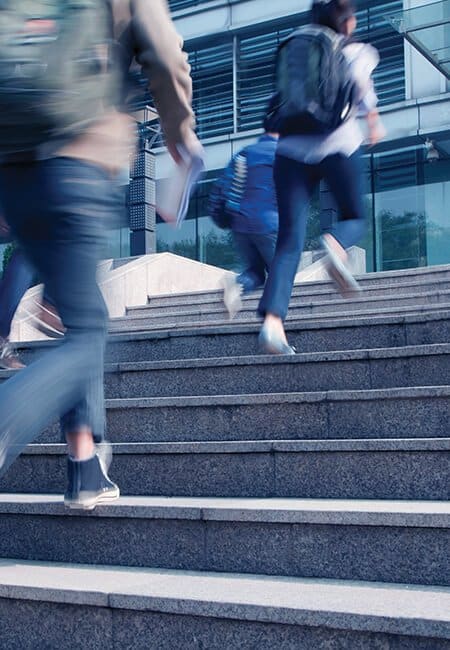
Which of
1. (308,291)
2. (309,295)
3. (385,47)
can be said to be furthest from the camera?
(385,47)

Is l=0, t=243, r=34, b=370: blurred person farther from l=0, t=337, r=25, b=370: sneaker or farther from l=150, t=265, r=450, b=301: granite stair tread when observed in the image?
l=150, t=265, r=450, b=301: granite stair tread

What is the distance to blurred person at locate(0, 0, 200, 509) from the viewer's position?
2.10 metres

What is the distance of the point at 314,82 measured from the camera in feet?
13.7

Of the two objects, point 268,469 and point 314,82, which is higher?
point 314,82

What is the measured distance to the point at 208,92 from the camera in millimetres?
24172

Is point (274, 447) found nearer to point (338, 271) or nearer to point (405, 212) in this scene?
point (338, 271)

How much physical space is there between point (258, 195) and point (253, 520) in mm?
3257

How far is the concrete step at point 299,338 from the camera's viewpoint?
4570 mm

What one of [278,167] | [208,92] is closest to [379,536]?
[278,167]

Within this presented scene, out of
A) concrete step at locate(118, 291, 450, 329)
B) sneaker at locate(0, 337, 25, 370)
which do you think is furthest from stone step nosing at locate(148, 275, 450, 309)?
sneaker at locate(0, 337, 25, 370)

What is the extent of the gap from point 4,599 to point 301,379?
6.06ft

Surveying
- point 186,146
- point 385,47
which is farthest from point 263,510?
point 385,47

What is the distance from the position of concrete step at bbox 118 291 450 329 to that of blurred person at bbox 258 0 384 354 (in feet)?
3.94

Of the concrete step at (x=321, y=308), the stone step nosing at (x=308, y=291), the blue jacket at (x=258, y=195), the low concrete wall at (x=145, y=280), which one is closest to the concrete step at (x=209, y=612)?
the concrete step at (x=321, y=308)
